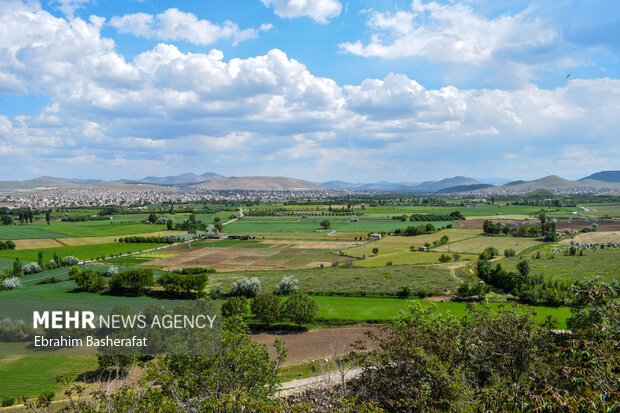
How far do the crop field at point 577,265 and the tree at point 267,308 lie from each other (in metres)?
A: 35.4

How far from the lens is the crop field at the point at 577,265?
157 ft

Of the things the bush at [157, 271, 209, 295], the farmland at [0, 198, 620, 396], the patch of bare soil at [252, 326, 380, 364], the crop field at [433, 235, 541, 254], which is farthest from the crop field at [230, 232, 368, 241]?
the patch of bare soil at [252, 326, 380, 364]

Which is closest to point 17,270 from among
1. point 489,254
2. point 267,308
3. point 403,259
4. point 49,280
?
point 49,280

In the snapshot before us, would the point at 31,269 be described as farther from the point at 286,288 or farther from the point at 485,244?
the point at 485,244

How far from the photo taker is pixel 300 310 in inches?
1374

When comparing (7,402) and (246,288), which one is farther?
(246,288)

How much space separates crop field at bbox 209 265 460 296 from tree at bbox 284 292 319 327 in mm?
9926

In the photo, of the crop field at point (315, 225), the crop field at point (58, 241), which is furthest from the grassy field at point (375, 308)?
the crop field at point (58, 241)

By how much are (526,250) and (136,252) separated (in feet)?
254

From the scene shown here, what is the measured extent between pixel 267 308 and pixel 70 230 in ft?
Result: 312

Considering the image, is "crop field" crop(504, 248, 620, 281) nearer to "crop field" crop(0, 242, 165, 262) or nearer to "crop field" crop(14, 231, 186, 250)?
"crop field" crop(0, 242, 165, 262)

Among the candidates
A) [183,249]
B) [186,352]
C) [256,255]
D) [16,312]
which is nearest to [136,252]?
[183,249]

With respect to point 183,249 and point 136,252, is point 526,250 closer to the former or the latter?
point 183,249

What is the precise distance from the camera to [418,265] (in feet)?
201
